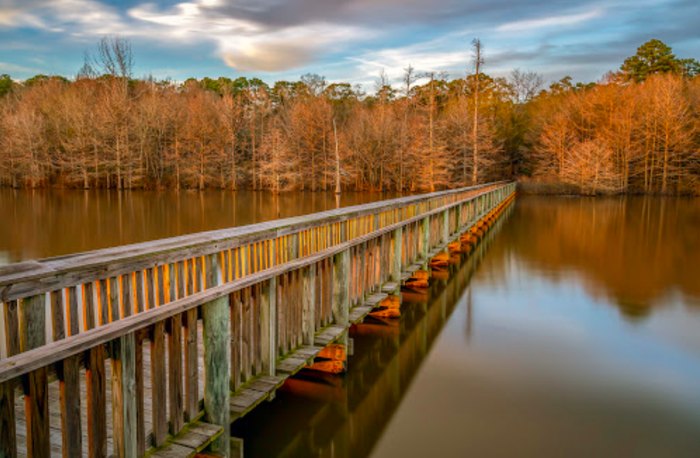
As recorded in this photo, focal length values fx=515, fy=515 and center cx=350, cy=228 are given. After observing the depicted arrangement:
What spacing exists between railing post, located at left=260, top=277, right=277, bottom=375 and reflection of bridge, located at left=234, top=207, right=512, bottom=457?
29.1 inches

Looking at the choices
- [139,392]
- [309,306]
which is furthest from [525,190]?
[139,392]

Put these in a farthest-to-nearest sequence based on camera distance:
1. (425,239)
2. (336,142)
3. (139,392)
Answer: (336,142) < (425,239) < (139,392)

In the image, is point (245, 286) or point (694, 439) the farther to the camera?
point (694, 439)

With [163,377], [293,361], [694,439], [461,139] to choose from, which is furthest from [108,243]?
[461,139]

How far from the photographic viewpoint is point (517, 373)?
6340 mm

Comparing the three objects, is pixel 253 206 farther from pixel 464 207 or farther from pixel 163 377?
pixel 163 377

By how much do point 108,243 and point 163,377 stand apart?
1463 centimetres

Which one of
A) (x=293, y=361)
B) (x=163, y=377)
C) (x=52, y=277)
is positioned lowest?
(x=293, y=361)

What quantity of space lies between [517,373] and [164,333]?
14.7 feet

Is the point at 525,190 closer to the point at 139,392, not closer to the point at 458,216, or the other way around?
the point at 458,216

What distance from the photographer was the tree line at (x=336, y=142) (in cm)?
4175

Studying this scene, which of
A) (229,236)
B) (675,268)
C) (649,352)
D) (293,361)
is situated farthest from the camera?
(675,268)

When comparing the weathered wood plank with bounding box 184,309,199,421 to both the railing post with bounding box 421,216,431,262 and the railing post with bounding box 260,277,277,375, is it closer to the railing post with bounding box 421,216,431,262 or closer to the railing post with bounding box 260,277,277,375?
the railing post with bounding box 260,277,277,375

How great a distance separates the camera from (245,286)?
147 inches
